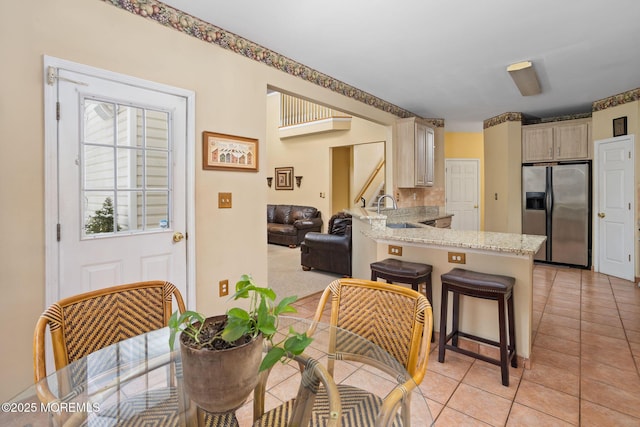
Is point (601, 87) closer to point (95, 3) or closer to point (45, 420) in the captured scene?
point (95, 3)

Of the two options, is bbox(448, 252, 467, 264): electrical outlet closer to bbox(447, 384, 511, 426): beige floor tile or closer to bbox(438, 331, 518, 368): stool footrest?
bbox(438, 331, 518, 368): stool footrest

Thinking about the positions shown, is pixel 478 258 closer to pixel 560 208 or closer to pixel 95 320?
pixel 95 320

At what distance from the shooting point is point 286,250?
7.04 m

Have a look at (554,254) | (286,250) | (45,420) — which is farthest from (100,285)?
(554,254)

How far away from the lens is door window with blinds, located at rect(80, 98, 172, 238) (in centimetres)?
209

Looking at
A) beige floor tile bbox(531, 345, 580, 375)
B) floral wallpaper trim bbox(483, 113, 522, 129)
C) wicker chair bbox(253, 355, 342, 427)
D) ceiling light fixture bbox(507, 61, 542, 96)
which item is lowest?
beige floor tile bbox(531, 345, 580, 375)

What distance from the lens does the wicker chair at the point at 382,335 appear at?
3.65 ft

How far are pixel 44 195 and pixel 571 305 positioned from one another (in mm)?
4733

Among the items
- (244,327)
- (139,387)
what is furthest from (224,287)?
(244,327)

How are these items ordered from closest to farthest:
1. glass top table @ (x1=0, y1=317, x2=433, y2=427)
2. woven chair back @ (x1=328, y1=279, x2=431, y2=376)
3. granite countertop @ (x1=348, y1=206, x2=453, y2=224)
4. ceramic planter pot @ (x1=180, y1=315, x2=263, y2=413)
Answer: ceramic planter pot @ (x1=180, y1=315, x2=263, y2=413)
glass top table @ (x1=0, y1=317, x2=433, y2=427)
woven chair back @ (x1=328, y1=279, x2=431, y2=376)
granite countertop @ (x1=348, y1=206, x2=453, y2=224)

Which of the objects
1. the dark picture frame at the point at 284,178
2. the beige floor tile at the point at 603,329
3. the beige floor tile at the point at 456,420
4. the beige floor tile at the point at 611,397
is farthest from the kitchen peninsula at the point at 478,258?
the dark picture frame at the point at 284,178

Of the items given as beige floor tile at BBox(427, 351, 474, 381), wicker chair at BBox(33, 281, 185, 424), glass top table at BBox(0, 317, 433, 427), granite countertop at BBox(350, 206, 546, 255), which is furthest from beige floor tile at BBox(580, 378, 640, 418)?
wicker chair at BBox(33, 281, 185, 424)

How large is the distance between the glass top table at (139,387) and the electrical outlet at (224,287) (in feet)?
4.27

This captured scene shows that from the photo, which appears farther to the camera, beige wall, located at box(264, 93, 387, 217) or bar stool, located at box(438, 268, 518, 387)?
beige wall, located at box(264, 93, 387, 217)
